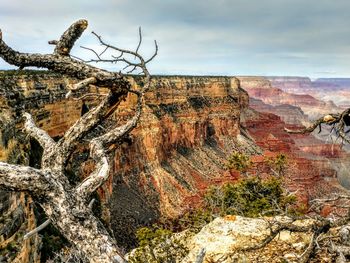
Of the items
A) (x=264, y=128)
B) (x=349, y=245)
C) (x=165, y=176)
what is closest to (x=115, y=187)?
(x=165, y=176)

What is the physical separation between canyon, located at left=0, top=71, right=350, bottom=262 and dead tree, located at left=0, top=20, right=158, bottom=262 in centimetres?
95

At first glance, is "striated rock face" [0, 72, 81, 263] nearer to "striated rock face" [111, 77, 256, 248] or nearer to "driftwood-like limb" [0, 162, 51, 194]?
"driftwood-like limb" [0, 162, 51, 194]

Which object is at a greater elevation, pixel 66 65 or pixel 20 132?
pixel 66 65

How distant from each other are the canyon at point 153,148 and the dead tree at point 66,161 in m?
0.95

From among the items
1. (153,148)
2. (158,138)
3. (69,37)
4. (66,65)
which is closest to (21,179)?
(66,65)

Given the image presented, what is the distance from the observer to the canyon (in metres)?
20.1

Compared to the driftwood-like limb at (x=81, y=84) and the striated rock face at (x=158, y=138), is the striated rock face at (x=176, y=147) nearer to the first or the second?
the striated rock face at (x=158, y=138)

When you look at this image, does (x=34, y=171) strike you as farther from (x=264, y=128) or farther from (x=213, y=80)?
(x=264, y=128)

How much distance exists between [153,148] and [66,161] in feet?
148

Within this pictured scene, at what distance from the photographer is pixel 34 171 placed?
12.5 feet

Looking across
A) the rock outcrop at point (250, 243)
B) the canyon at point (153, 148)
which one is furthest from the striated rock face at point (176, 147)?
the rock outcrop at point (250, 243)

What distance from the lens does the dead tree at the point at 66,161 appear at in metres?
3.73

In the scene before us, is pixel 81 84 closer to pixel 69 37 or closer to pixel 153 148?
pixel 69 37

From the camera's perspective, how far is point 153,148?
162 ft
